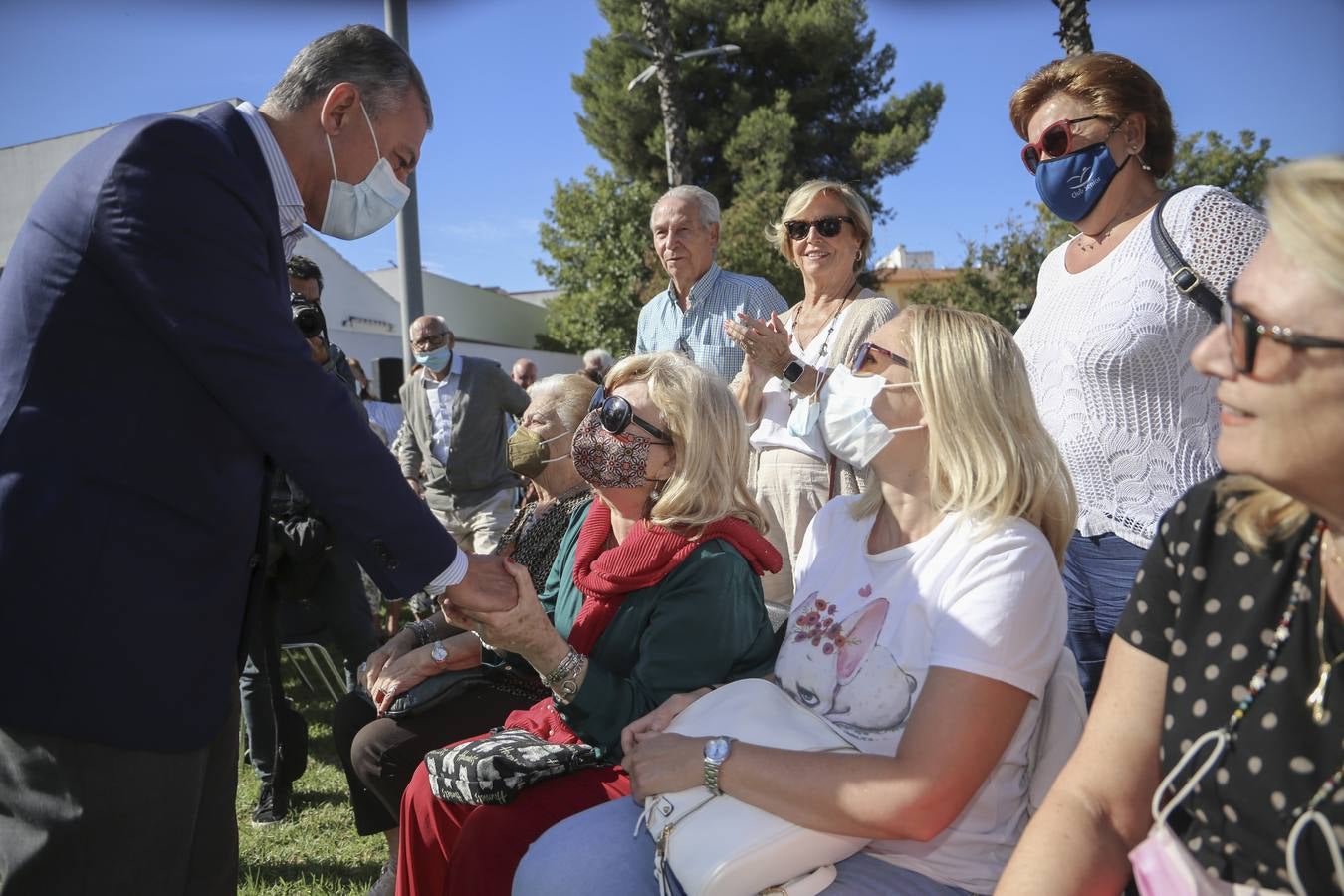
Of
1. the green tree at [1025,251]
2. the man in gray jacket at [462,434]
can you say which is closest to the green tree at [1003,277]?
the green tree at [1025,251]

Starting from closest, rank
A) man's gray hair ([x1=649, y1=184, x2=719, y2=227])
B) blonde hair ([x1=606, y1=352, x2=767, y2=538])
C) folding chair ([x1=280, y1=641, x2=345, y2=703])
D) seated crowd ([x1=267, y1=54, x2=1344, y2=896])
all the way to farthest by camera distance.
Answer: seated crowd ([x1=267, y1=54, x2=1344, y2=896]) < blonde hair ([x1=606, y1=352, x2=767, y2=538]) < man's gray hair ([x1=649, y1=184, x2=719, y2=227]) < folding chair ([x1=280, y1=641, x2=345, y2=703])

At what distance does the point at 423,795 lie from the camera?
277 centimetres

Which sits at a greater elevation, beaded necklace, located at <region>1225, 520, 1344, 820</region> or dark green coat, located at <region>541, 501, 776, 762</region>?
beaded necklace, located at <region>1225, 520, 1344, 820</region>

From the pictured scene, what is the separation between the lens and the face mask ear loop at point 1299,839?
131cm

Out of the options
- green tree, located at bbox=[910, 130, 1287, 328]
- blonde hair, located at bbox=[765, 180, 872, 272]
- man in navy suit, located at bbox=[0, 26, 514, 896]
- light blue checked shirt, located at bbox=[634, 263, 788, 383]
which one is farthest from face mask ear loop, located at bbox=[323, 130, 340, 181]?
green tree, located at bbox=[910, 130, 1287, 328]

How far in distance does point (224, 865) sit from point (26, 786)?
66 centimetres

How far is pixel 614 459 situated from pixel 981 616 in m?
1.31

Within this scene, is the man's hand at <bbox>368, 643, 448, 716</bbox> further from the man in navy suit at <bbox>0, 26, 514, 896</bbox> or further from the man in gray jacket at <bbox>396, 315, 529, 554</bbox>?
the man in gray jacket at <bbox>396, 315, 529, 554</bbox>

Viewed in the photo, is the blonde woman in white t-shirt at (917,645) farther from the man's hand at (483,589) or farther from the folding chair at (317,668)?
the folding chair at (317,668)

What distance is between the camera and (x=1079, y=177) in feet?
9.75

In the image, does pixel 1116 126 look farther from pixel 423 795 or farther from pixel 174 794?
pixel 174 794

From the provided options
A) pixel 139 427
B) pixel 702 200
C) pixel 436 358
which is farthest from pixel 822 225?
pixel 436 358

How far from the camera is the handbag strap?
8.46 ft

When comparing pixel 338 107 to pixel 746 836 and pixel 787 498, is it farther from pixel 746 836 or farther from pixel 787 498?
pixel 787 498
